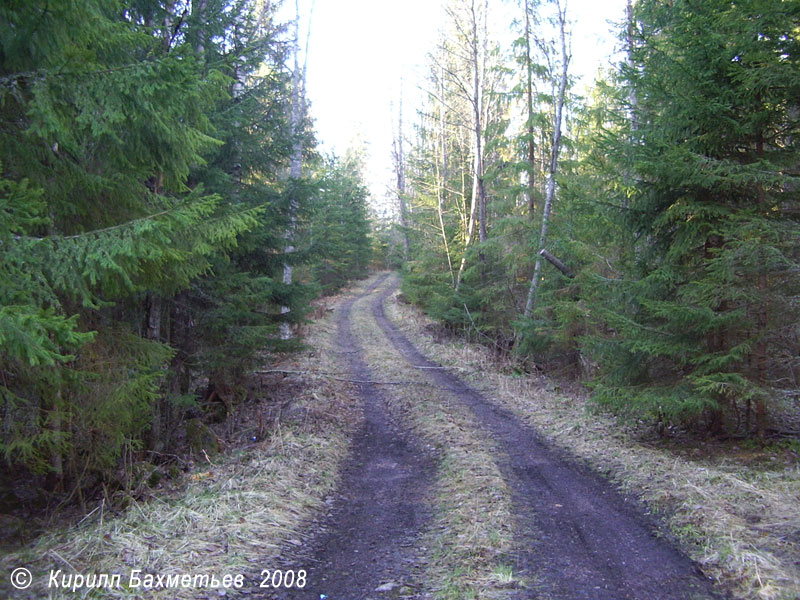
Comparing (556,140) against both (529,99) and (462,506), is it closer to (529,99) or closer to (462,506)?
(529,99)

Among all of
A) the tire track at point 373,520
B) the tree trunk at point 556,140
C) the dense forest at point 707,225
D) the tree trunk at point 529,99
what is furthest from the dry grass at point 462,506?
the tree trunk at point 529,99

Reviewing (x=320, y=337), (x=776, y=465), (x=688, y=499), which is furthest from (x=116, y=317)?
(x=320, y=337)

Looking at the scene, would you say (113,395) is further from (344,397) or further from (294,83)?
(294,83)

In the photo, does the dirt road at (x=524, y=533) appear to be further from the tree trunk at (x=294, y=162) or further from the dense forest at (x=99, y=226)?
the tree trunk at (x=294, y=162)

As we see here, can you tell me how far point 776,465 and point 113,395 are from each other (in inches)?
327

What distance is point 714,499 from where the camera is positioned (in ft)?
19.0

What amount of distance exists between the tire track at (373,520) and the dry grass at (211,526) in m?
0.32

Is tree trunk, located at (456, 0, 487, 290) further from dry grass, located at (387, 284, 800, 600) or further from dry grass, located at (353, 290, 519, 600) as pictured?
dry grass, located at (387, 284, 800, 600)

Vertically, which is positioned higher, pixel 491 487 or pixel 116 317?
pixel 116 317

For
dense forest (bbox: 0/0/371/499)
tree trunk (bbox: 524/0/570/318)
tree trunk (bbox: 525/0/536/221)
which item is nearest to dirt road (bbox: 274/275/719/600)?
dense forest (bbox: 0/0/371/499)

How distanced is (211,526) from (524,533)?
3376 mm

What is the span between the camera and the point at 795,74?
639cm

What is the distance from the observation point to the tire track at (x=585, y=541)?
4.36 meters

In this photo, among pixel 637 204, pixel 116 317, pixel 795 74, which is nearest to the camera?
pixel 795 74
